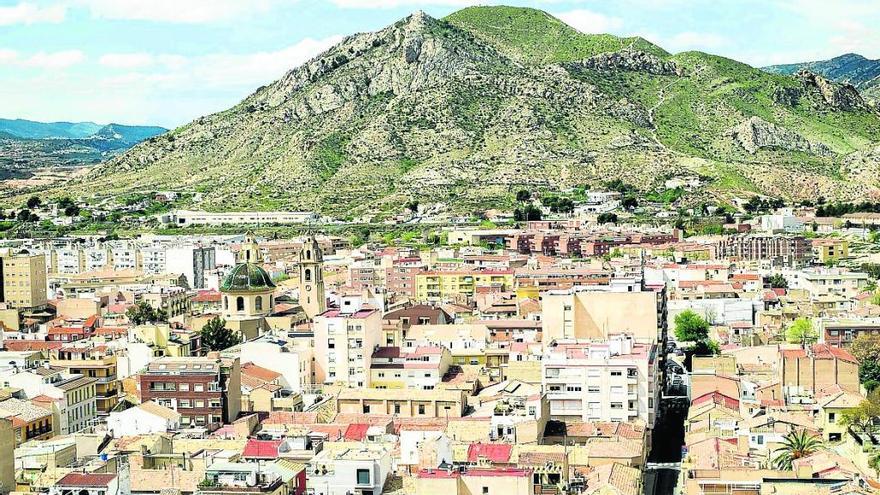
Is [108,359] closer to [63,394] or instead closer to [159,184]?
[63,394]

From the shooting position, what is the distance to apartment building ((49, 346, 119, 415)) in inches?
2038

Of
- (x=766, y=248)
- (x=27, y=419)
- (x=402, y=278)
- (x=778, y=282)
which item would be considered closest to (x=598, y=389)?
(x=27, y=419)

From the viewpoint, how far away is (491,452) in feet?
124

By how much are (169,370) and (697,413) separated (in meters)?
18.6

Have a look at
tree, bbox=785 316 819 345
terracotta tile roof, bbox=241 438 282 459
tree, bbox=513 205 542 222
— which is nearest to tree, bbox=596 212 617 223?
tree, bbox=513 205 542 222

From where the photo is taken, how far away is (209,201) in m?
170

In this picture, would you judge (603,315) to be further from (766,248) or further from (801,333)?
(766,248)

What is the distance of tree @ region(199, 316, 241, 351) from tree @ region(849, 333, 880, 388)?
2788cm

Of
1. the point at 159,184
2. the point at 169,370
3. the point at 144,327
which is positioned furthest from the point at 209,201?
the point at 169,370

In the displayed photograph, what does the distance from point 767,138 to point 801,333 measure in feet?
411

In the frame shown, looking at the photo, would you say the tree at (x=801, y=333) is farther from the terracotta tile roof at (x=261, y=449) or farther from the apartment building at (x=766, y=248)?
the apartment building at (x=766, y=248)

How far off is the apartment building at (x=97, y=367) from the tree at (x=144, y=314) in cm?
1220

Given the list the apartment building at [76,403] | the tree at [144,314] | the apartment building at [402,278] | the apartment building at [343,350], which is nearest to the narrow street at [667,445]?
the apartment building at [343,350]

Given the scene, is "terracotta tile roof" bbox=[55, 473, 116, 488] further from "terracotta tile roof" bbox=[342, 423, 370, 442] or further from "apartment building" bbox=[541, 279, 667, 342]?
"apartment building" bbox=[541, 279, 667, 342]
